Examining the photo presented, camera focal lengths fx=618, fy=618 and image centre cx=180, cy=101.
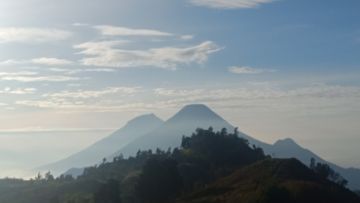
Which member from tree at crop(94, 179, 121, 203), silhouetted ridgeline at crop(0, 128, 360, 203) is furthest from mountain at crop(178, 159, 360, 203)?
tree at crop(94, 179, 121, 203)

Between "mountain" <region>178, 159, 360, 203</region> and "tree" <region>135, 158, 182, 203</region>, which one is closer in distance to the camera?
"mountain" <region>178, 159, 360, 203</region>

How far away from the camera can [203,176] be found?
376 feet

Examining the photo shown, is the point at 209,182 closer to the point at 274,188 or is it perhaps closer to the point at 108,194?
the point at 108,194

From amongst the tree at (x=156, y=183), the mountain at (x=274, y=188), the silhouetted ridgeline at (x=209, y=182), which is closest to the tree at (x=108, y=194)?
the silhouetted ridgeline at (x=209, y=182)

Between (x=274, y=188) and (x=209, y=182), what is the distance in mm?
40189

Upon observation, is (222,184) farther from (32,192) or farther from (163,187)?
(32,192)

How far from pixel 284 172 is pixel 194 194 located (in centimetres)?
1422

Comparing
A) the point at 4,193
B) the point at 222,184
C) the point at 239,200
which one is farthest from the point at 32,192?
the point at 239,200

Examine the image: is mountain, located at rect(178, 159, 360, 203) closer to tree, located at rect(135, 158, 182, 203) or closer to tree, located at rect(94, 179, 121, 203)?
tree, located at rect(135, 158, 182, 203)

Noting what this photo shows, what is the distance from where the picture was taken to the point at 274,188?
64688 millimetres

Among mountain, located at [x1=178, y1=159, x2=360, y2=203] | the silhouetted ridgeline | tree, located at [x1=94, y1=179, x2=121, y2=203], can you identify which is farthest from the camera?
tree, located at [x1=94, y1=179, x2=121, y2=203]

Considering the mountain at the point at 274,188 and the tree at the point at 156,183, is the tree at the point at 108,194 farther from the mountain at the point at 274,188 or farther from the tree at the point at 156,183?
the mountain at the point at 274,188

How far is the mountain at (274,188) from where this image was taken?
222 feet

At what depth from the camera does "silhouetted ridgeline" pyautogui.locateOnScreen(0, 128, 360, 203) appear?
76.9 metres
